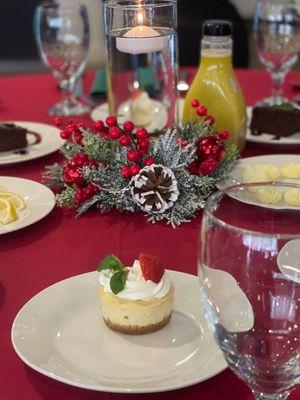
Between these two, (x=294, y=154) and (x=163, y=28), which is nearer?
(x=163, y=28)

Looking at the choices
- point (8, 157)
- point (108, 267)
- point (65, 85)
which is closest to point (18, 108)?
point (65, 85)

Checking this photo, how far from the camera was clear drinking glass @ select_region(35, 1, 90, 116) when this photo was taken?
169 centimetres

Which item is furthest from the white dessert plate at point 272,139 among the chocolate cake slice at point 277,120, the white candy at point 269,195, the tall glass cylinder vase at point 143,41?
the white candy at point 269,195

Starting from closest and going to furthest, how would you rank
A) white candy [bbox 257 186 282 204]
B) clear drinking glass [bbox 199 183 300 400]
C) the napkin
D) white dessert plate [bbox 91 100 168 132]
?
clear drinking glass [bbox 199 183 300 400]
white candy [bbox 257 186 282 204]
white dessert plate [bbox 91 100 168 132]
the napkin

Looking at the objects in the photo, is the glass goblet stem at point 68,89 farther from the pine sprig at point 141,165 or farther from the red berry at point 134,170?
the red berry at point 134,170

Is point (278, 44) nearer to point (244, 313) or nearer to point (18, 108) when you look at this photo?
point (18, 108)

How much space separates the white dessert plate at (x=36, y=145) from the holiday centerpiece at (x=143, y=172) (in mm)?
189

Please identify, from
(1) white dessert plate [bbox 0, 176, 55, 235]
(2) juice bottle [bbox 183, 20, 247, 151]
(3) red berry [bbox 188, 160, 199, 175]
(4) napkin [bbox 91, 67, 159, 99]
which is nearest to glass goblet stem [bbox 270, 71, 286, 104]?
(4) napkin [bbox 91, 67, 159, 99]

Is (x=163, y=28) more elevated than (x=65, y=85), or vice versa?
(x=163, y=28)

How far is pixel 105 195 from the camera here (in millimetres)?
1032

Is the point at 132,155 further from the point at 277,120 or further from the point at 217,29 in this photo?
the point at 277,120

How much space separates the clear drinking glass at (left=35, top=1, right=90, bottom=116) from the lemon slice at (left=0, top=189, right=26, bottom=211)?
632 mm

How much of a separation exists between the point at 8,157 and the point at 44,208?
0.90ft

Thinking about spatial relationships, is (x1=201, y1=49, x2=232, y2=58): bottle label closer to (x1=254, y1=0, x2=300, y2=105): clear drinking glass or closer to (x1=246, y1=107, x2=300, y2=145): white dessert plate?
(x1=246, y1=107, x2=300, y2=145): white dessert plate
